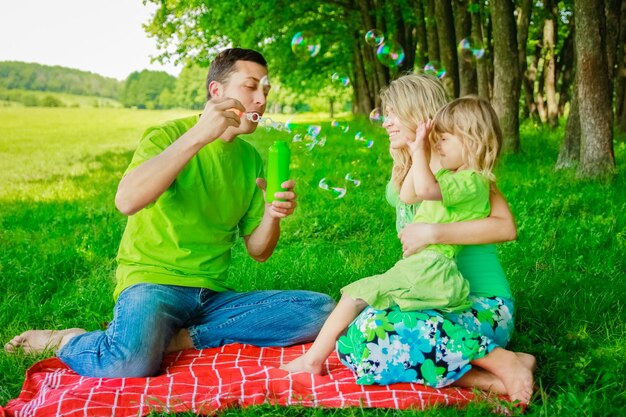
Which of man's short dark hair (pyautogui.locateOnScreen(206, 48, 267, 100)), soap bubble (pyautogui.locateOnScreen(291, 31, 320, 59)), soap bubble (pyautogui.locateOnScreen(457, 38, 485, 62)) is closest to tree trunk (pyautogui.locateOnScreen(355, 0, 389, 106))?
soap bubble (pyautogui.locateOnScreen(457, 38, 485, 62))

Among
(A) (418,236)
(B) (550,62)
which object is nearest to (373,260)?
(A) (418,236)

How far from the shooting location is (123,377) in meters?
2.93

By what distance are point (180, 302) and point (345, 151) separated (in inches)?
305

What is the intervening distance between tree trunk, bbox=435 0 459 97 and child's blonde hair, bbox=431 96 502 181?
23.0 feet

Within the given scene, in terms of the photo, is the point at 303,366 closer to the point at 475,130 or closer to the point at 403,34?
the point at 475,130

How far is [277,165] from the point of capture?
2.93 meters

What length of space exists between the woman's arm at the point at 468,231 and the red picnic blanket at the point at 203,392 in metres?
0.60

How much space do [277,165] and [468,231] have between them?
2.81 feet

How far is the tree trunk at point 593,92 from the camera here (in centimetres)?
652

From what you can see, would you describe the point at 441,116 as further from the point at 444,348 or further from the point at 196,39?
the point at 196,39

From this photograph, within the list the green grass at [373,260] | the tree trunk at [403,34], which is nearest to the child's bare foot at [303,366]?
the green grass at [373,260]

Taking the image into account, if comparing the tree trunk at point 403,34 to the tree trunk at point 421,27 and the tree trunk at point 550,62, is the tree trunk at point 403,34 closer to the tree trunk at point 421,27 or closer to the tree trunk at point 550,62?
the tree trunk at point 421,27

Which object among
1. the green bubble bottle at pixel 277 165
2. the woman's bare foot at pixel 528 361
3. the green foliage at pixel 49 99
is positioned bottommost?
the woman's bare foot at pixel 528 361

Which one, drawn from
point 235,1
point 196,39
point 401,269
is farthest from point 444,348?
point 196,39
